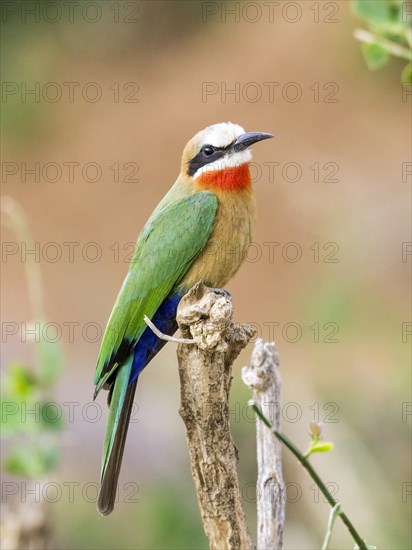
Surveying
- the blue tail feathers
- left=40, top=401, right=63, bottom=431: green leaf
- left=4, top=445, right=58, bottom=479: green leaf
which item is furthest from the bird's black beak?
left=4, top=445, right=58, bottom=479: green leaf

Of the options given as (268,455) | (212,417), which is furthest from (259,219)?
(268,455)

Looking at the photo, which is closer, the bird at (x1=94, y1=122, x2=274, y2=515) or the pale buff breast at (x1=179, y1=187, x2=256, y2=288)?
the bird at (x1=94, y1=122, x2=274, y2=515)

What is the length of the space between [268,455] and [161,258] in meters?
1.24

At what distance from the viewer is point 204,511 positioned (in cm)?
217

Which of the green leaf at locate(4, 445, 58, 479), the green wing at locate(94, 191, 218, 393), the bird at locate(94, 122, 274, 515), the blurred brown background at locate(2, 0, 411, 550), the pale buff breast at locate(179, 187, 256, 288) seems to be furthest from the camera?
the blurred brown background at locate(2, 0, 411, 550)

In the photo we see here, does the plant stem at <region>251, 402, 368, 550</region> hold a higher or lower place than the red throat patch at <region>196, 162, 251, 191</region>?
lower

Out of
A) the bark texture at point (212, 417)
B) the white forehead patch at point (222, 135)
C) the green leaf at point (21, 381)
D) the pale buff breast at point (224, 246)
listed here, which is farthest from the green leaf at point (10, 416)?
the white forehead patch at point (222, 135)

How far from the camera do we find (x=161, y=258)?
10.2 ft

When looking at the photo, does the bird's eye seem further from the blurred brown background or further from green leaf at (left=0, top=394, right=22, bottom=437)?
the blurred brown background

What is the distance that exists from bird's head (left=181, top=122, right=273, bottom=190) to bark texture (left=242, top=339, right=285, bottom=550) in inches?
50.2

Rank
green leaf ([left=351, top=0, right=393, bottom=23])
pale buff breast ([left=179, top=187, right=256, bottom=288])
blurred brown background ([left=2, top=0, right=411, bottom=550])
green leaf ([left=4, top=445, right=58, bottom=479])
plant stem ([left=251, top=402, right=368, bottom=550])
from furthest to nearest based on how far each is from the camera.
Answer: blurred brown background ([left=2, top=0, right=411, bottom=550]), pale buff breast ([left=179, top=187, right=256, bottom=288]), green leaf ([left=4, top=445, right=58, bottom=479]), green leaf ([left=351, top=0, right=393, bottom=23]), plant stem ([left=251, top=402, right=368, bottom=550])

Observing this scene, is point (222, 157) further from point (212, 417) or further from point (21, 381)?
point (212, 417)

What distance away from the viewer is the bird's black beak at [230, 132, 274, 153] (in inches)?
128

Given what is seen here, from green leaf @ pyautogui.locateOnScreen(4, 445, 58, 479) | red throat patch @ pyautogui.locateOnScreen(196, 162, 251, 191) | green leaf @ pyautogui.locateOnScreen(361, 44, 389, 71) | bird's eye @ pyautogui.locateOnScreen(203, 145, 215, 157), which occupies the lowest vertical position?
green leaf @ pyautogui.locateOnScreen(4, 445, 58, 479)
